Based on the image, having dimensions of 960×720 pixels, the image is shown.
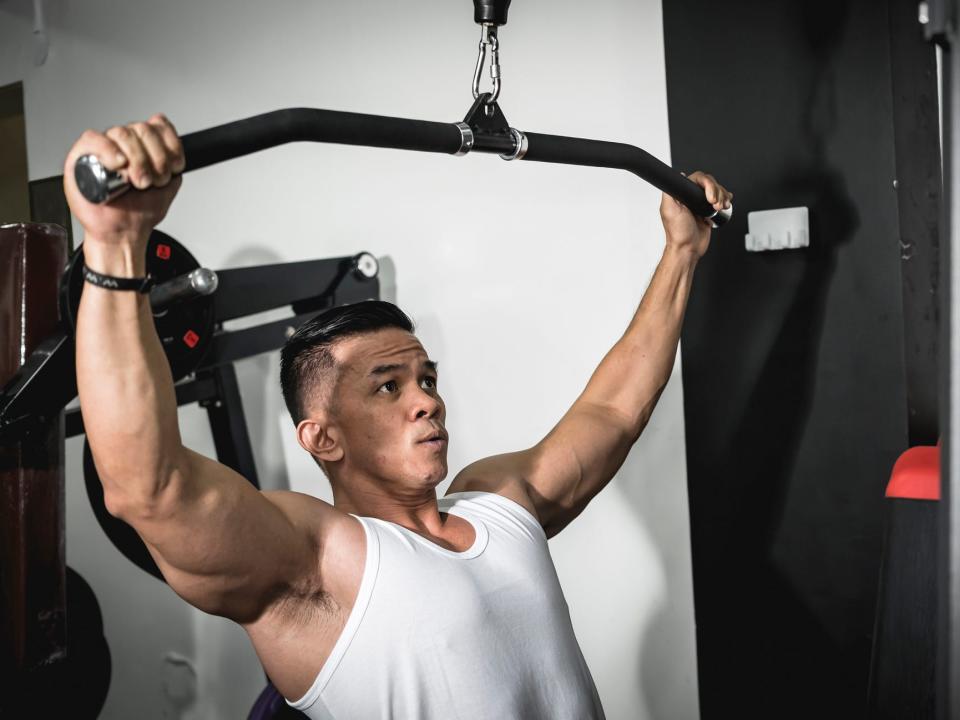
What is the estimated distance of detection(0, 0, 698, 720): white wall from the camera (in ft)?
7.63

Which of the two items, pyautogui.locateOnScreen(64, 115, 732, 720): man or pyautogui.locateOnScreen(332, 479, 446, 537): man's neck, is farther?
pyautogui.locateOnScreen(332, 479, 446, 537): man's neck

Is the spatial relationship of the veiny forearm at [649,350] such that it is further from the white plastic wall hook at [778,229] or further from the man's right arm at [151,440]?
the man's right arm at [151,440]

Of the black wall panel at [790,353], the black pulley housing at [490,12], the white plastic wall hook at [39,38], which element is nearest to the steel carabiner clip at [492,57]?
the black pulley housing at [490,12]

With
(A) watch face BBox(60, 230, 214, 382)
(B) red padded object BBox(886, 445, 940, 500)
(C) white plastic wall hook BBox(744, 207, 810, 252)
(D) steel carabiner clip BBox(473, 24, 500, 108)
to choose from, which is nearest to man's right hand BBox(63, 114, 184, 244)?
(D) steel carabiner clip BBox(473, 24, 500, 108)

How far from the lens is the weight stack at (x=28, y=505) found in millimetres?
1609

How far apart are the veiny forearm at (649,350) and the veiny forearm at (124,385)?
1081 mm

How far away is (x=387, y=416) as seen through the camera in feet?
5.65

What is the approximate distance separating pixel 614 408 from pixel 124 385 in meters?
1.16

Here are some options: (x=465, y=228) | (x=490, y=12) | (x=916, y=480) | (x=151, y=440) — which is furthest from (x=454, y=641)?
(x=465, y=228)

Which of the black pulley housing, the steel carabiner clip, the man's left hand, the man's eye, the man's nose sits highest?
the black pulley housing

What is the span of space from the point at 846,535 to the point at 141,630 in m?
2.57

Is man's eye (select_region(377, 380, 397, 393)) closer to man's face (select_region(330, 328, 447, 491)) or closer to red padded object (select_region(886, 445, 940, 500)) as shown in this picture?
man's face (select_region(330, 328, 447, 491))

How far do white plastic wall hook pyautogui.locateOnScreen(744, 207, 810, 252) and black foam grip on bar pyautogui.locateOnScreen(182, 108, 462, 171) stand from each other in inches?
42.7

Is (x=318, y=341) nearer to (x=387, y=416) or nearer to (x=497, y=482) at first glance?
(x=387, y=416)
